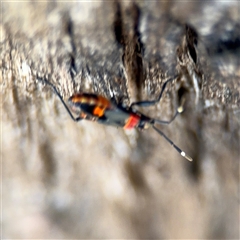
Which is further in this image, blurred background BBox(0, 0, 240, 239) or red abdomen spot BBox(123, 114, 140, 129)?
red abdomen spot BBox(123, 114, 140, 129)

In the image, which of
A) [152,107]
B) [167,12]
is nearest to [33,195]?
[152,107]

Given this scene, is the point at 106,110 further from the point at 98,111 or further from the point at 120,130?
the point at 120,130

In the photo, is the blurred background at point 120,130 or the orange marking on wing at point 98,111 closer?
the blurred background at point 120,130

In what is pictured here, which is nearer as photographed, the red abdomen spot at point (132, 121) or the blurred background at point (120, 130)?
the blurred background at point (120, 130)

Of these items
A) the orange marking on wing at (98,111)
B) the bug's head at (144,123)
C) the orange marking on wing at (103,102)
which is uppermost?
the orange marking on wing at (103,102)

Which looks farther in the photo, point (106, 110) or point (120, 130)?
point (120, 130)

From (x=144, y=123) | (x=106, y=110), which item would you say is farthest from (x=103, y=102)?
(x=144, y=123)

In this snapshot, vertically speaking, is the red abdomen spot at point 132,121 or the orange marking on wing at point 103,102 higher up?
the orange marking on wing at point 103,102

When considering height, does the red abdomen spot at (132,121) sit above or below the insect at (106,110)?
below

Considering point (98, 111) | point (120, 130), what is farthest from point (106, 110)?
point (120, 130)
